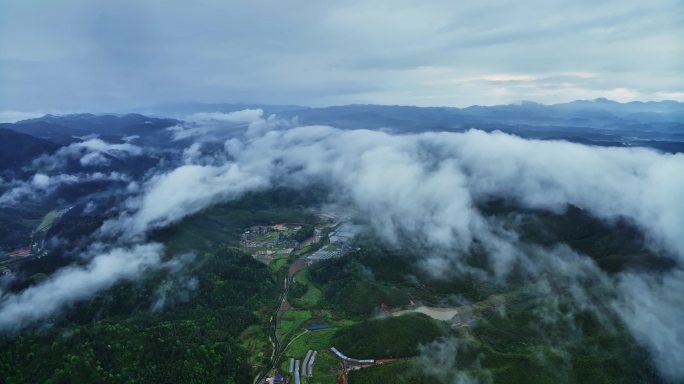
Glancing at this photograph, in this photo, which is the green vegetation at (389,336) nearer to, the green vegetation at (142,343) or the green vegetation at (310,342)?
the green vegetation at (310,342)

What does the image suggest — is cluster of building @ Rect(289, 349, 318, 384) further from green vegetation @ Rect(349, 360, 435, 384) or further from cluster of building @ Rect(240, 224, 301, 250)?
cluster of building @ Rect(240, 224, 301, 250)

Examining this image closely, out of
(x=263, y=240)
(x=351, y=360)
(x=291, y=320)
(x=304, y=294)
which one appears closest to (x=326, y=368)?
(x=351, y=360)

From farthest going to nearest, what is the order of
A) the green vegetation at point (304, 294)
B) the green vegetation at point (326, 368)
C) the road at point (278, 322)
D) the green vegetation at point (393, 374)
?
the green vegetation at point (304, 294) < the road at point (278, 322) < the green vegetation at point (326, 368) < the green vegetation at point (393, 374)

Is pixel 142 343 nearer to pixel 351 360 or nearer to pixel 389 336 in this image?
pixel 351 360

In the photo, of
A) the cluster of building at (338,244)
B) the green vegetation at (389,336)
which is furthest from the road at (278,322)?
the green vegetation at (389,336)

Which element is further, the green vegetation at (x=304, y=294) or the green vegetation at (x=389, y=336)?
the green vegetation at (x=304, y=294)

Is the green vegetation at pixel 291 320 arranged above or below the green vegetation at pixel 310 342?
below

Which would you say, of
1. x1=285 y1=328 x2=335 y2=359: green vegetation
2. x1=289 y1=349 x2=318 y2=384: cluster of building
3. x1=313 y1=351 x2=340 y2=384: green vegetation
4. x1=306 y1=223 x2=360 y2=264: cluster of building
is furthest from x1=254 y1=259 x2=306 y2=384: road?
x1=313 y1=351 x2=340 y2=384: green vegetation

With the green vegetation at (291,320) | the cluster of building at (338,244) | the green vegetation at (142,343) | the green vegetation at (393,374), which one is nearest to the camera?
the green vegetation at (393,374)
